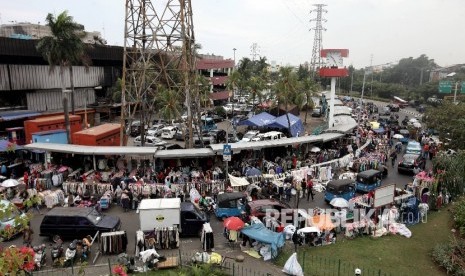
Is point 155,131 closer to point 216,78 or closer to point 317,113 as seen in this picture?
point 317,113

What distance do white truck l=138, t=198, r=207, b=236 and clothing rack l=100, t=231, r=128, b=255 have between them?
1.28 metres

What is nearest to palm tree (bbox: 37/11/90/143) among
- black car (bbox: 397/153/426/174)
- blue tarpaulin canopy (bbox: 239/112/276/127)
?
blue tarpaulin canopy (bbox: 239/112/276/127)

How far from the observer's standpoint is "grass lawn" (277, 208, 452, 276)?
584 inches

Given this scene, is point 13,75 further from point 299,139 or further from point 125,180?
point 299,139

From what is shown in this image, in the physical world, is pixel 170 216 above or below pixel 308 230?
above

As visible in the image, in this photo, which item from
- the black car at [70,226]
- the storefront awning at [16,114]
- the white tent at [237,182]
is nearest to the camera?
the black car at [70,226]

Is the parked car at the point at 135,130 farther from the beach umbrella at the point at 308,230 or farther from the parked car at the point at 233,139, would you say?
the beach umbrella at the point at 308,230

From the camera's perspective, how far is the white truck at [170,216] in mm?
16938

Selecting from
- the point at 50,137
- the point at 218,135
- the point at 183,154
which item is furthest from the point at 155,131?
the point at 183,154

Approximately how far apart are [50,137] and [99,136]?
4825 millimetres

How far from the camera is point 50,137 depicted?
98.9 ft

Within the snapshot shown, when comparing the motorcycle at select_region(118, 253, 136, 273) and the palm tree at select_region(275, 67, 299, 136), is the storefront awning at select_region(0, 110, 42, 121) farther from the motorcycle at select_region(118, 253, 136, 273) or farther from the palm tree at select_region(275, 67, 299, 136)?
the motorcycle at select_region(118, 253, 136, 273)

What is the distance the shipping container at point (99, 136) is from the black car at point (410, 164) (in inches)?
917

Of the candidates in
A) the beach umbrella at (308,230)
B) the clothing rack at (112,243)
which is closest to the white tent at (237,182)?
the beach umbrella at (308,230)
